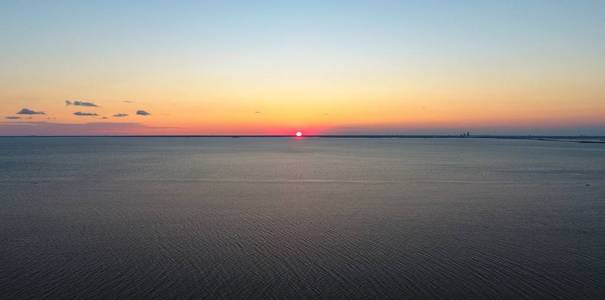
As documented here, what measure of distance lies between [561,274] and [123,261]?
1058 centimetres

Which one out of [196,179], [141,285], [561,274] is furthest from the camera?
[196,179]

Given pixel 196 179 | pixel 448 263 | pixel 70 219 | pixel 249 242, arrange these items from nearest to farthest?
1. pixel 448 263
2. pixel 249 242
3. pixel 70 219
4. pixel 196 179

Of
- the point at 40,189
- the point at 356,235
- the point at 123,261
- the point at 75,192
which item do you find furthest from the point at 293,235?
the point at 40,189

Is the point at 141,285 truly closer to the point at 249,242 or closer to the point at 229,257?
the point at 229,257

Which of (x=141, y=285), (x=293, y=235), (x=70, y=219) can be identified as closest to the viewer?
(x=141, y=285)

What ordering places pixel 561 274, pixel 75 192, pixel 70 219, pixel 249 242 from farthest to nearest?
1. pixel 75 192
2. pixel 70 219
3. pixel 249 242
4. pixel 561 274

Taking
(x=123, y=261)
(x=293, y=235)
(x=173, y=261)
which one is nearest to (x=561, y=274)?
(x=293, y=235)

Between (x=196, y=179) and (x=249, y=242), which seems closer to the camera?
(x=249, y=242)

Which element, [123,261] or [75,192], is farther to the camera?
[75,192]

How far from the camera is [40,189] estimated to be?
2473cm

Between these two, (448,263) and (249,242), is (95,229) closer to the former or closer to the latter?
(249,242)

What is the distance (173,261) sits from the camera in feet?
Result: 35.1

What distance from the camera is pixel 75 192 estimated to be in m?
23.4

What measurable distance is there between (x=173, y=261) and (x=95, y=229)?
508 centimetres
